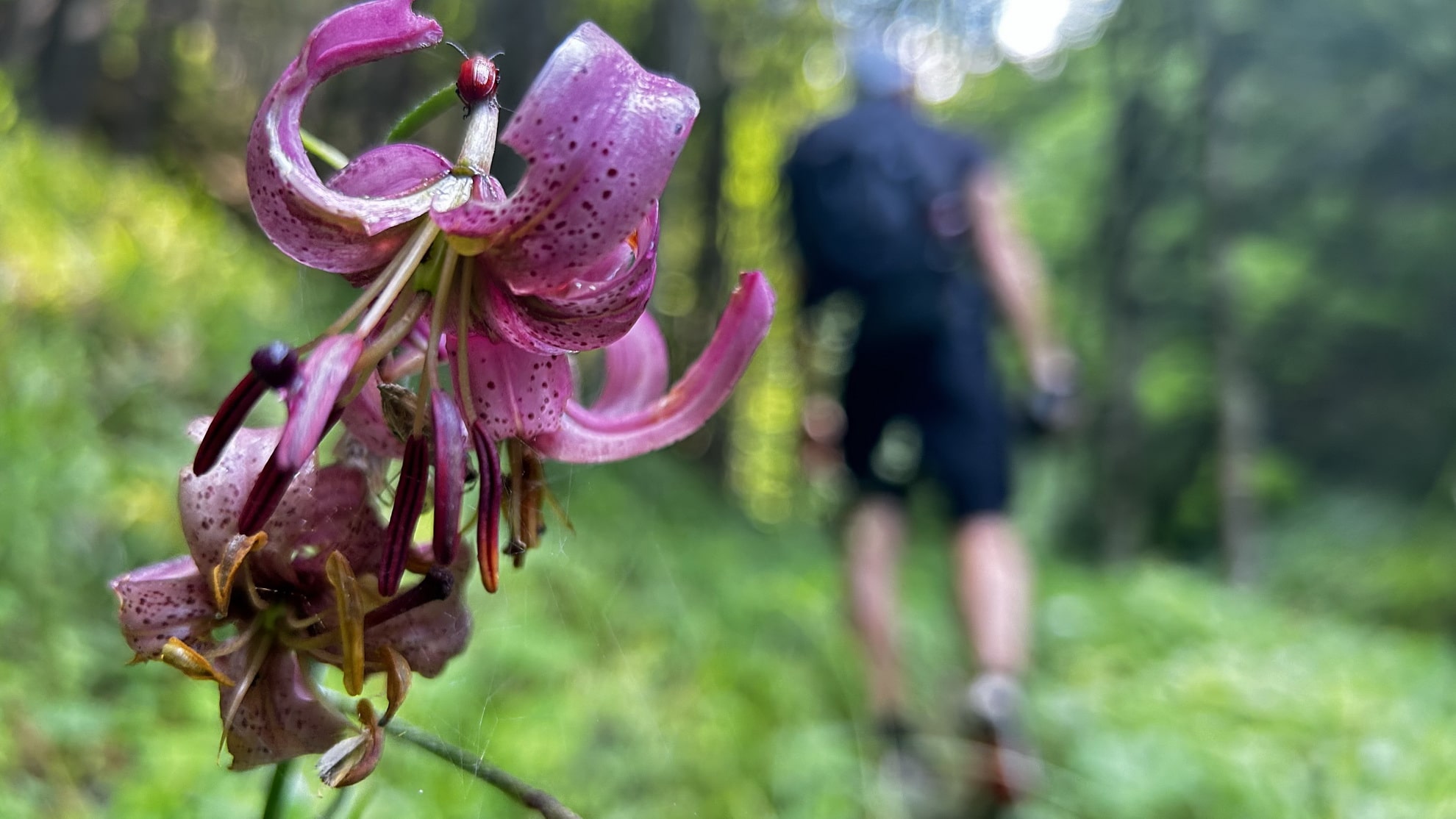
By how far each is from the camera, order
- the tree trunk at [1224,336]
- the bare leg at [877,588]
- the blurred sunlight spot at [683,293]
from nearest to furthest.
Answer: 1. the bare leg at [877,588]
2. the tree trunk at [1224,336]
3. the blurred sunlight spot at [683,293]

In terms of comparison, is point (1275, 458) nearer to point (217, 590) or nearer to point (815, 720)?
point (815, 720)

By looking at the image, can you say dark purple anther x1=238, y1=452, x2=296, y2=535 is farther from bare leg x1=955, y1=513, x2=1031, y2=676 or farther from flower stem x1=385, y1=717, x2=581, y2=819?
bare leg x1=955, y1=513, x2=1031, y2=676

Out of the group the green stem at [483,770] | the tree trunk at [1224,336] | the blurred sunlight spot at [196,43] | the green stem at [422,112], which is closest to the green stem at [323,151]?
the green stem at [422,112]

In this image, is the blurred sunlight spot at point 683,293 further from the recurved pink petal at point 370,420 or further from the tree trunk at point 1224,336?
the recurved pink petal at point 370,420

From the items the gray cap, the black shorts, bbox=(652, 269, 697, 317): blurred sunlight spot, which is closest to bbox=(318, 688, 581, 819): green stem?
the black shorts

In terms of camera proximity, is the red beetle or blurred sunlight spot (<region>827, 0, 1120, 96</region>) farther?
blurred sunlight spot (<region>827, 0, 1120, 96</region>)

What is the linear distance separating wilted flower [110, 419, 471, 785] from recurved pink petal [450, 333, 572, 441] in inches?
2.4

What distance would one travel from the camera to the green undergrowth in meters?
1.40

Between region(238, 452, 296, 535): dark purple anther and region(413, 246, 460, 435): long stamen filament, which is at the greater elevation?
region(413, 246, 460, 435): long stamen filament

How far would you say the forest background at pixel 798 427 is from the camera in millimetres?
1778

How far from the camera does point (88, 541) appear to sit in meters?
1.88

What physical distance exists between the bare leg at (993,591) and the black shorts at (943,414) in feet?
0.20

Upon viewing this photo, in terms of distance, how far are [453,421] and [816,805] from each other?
198 cm

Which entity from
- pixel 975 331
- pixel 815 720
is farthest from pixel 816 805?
pixel 975 331
